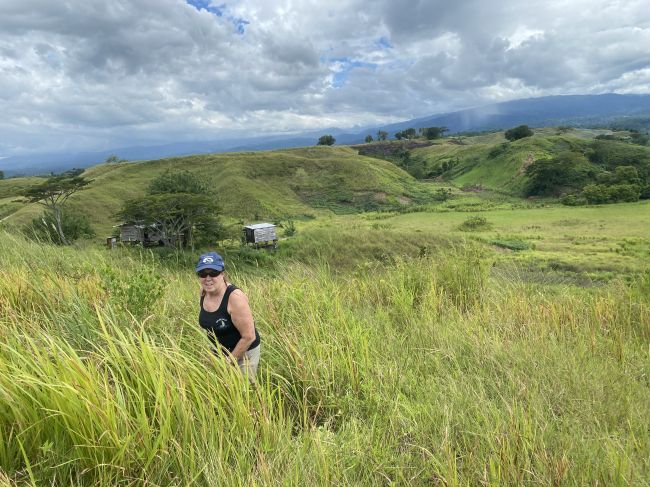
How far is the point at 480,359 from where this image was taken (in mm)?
3160

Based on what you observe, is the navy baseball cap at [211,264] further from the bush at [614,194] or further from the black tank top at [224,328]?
the bush at [614,194]

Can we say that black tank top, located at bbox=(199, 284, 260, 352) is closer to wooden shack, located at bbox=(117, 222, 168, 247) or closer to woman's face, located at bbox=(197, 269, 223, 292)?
woman's face, located at bbox=(197, 269, 223, 292)

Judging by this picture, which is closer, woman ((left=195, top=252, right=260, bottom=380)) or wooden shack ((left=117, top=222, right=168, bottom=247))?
woman ((left=195, top=252, right=260, bottom=380))

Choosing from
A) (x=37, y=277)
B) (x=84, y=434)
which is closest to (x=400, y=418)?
(x=84, y=434)

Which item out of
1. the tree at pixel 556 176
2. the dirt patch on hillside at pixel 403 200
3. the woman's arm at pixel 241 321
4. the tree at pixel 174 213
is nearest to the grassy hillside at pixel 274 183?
the dirt patch on hillside at pixel 403 200

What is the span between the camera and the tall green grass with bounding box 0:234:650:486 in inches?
71.7

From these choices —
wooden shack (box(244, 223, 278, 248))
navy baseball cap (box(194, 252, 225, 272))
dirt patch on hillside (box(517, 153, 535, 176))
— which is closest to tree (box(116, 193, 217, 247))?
wooden shack (box(244, 223, 278, 248))

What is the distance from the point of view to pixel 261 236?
40812 mm

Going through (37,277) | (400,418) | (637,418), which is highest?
(37,277)

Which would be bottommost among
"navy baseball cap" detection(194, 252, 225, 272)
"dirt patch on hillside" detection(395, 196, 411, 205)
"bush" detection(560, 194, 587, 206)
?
"bush" detection(560, 194, 587, 206)

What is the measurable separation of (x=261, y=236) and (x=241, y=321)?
38.4 meters

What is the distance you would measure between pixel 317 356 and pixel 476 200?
247 feet

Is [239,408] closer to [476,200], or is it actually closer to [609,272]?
[609,272]

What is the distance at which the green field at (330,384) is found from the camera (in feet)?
6.00
